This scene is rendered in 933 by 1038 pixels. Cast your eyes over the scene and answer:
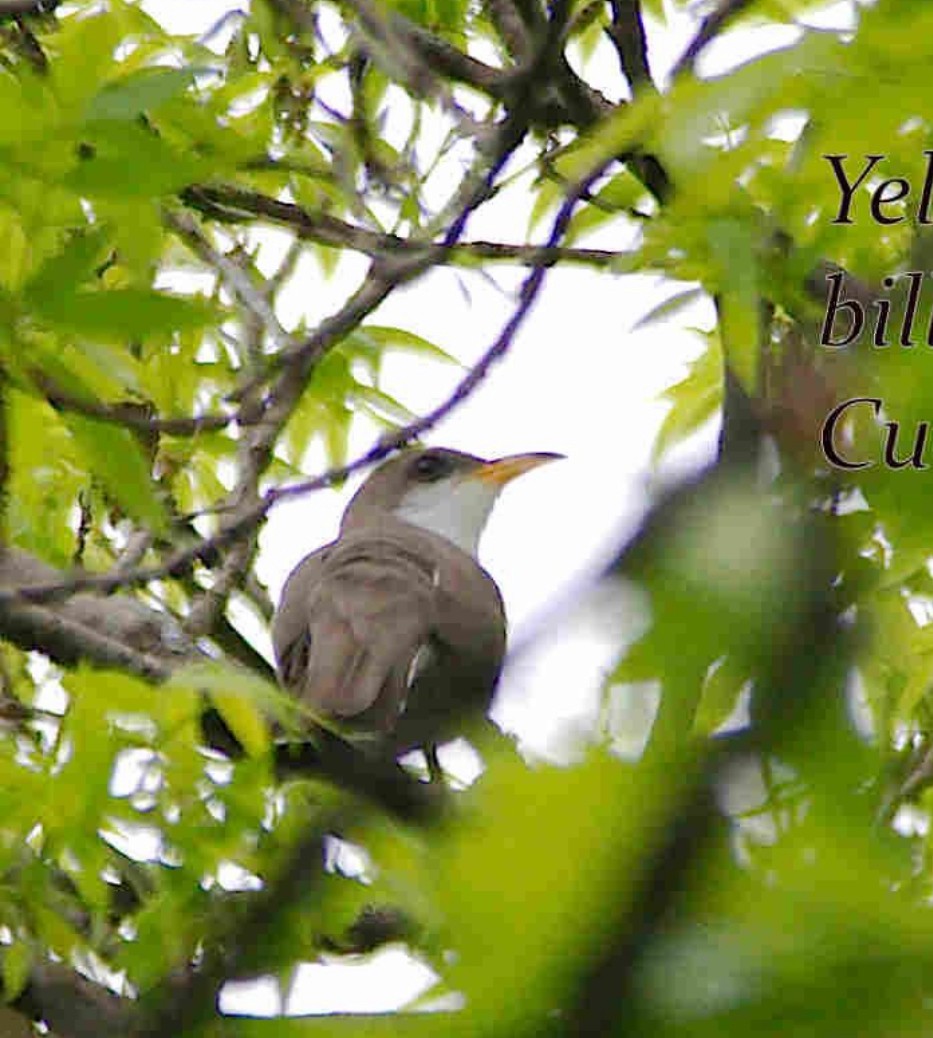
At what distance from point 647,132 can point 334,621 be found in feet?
7.87

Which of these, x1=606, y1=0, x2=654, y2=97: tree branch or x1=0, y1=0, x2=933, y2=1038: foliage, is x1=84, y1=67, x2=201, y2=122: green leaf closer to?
x1=0, y1=0, x2=933, y2=1038: foliage

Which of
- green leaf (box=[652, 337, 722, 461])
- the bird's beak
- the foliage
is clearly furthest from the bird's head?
green leaf (box=[652, 337, 722, 461])

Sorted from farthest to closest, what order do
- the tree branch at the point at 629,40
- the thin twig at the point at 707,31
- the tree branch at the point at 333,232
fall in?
the tree branch at the point at 333,232
the tree branch at the point at 629,40
the thin twig at the point at 707,31

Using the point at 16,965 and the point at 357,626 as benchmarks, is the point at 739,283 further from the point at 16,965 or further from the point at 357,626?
the point at 357,626

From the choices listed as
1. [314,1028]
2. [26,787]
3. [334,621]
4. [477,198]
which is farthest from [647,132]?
[334,621]

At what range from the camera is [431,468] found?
5836 mm

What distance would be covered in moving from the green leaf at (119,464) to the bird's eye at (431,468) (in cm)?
378

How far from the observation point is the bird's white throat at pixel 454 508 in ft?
18.6

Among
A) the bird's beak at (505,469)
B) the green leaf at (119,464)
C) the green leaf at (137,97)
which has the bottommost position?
the green leaf at (119,464)

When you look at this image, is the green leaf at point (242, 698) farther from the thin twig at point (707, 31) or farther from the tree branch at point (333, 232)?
the tree branch at point (333, 232)

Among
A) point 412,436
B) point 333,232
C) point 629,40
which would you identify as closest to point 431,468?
point 333,232

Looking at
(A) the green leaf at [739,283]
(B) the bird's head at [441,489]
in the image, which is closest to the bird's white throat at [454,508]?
(B) the bird's head at [441,489]

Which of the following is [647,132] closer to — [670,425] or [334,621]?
[670,425]

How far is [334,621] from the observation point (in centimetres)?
399
